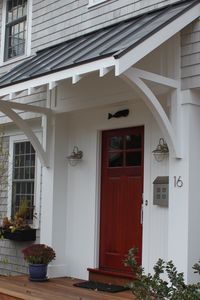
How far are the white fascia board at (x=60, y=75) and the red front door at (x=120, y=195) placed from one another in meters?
1.71

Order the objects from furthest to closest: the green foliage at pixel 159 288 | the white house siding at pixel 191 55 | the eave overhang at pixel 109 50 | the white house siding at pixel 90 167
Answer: the white house siding at pixel 90 167
the white house siding at pixel 191 55
the eave overhang at pixel 109 50
the green foliage at pixel 159 288

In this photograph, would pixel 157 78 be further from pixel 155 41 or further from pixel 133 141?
pixel 133 141

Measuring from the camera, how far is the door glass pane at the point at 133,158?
745cm

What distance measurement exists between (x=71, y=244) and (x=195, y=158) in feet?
9.55

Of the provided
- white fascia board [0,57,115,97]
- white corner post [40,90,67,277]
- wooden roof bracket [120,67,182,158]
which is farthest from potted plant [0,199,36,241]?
wooden roof bracket [120,67,182,158]

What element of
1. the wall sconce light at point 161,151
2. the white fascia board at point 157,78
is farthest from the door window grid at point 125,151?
the white fascia board at point 157,78

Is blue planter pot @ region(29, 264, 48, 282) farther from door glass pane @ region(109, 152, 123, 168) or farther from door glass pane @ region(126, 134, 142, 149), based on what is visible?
door glass pane @ region(126, 134, 142, 149)

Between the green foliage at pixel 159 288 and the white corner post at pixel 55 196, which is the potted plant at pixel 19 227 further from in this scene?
the green foliage at pixel 159 288

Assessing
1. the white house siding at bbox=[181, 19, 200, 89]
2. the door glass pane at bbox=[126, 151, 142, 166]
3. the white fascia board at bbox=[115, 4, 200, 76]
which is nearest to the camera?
the white fascia board at bbox=[115, 4, 200, 76]

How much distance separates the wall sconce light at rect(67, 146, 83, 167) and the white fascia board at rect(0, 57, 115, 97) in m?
1.68

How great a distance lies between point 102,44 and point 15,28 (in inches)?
166

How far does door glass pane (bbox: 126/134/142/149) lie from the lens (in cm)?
749

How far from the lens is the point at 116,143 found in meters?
7.84

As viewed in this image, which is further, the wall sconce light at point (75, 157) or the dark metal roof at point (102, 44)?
the wall sconce light at point (75, 157)
